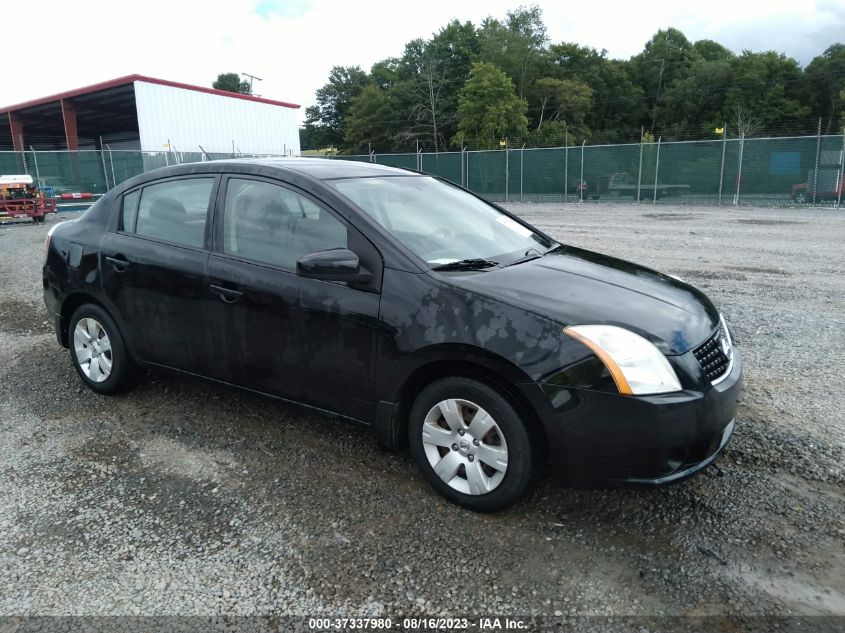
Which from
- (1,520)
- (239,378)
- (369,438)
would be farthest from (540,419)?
(1,520)

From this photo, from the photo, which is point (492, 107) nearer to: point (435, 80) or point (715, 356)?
point (435, 80)

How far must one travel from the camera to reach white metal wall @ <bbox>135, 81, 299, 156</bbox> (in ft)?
101

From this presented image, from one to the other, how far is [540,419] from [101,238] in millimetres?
3249

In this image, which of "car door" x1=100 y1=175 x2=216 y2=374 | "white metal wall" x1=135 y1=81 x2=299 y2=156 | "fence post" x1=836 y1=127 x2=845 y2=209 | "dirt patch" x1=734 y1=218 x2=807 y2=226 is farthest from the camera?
"white metal wall" x1=135 y1=81 x2=299 y2=156

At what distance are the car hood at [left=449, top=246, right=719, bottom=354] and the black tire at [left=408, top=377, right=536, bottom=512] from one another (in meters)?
0.44

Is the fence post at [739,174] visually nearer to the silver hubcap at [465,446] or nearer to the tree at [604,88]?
the silver hubcap at [465,446]

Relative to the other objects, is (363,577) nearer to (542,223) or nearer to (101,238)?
(101,238)

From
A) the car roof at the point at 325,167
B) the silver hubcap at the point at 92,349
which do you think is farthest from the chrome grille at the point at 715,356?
the silver hubcap at the point at 92,349

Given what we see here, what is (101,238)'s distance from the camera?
4.26 metres

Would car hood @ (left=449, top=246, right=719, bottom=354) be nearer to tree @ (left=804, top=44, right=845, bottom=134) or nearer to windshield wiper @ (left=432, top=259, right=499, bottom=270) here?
windshield wiper @ (left=432, top=259, right=499, bottom=270)

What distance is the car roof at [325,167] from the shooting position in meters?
3.61

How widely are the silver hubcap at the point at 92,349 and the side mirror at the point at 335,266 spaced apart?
2023 millimetres

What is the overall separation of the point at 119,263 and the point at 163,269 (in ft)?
1.48

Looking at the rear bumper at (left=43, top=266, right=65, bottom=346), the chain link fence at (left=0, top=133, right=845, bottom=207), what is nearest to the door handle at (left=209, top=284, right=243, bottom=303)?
the rear bumper at (left=43, top=266, right=65, bottom=346)
